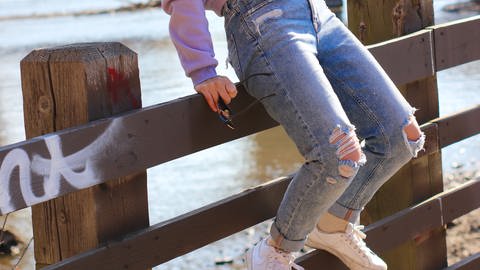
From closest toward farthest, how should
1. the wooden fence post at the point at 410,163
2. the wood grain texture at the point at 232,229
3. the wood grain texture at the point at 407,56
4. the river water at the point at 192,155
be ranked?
the wood grain texture at the point at 232,229
the wood grain texture at the point at 407,56
the wooden fence post at the point at 410,163
the river water at the point at 192,155

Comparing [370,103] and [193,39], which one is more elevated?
[193,39]

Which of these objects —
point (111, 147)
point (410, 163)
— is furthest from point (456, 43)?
point (111, 147)

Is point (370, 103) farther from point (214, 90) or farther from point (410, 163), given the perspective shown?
point (410, 163)

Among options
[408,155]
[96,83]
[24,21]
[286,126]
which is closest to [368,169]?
[408,155]

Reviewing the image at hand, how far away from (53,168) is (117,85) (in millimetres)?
318

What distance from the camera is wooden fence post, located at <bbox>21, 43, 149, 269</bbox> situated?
236cm

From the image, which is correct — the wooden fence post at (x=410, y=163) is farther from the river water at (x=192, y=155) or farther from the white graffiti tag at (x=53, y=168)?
the river water at (x=192, y=155)

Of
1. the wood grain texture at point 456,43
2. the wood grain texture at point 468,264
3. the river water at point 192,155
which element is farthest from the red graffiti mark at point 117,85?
the river water at point 192,155

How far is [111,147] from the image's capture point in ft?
7.79

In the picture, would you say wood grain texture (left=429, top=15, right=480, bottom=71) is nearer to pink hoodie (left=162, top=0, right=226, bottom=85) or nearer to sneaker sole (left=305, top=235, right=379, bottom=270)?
sneaker sole (left=305, top=235, right=379, bottom=270)

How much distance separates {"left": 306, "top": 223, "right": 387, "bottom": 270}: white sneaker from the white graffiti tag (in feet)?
2.80

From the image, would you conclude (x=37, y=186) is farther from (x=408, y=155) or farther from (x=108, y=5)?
(x=108, y=5)

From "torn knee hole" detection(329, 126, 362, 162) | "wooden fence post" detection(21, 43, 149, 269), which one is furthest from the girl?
"wooden fence post" detection(21, 43, 149, 269)

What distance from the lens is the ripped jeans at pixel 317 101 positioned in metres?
2.53
